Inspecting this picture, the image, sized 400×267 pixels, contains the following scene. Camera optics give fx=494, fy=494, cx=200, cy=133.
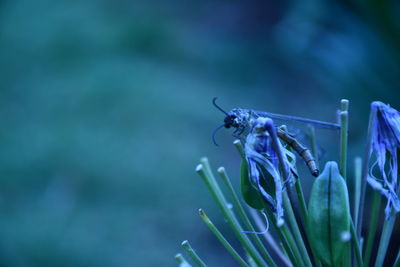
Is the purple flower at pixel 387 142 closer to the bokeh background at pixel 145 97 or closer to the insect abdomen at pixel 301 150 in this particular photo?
the insect abdomen at pixel 301 150

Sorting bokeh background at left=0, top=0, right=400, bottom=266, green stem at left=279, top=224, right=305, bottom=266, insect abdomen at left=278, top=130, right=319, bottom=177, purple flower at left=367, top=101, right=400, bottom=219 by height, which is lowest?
green stem at left=279, top=224, right=305, bottom=266

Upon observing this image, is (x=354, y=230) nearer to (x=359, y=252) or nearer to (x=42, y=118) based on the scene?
(x=359, y=252)

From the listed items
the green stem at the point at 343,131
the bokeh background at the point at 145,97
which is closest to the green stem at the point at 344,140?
the green stem at the point at 343,131

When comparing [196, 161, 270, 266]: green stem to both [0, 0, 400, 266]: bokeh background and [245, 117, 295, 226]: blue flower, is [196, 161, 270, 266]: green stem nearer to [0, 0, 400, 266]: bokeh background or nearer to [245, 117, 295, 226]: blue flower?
[245, 117, 295, 226]: blue flower

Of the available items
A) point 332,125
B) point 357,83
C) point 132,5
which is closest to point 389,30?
point 357,83

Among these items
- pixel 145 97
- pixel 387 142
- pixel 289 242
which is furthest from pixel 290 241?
pixel 145 97

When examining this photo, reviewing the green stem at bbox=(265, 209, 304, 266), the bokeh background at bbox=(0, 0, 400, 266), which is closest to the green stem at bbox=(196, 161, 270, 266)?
the green stem at bbox=(265, 209, 304, 266)

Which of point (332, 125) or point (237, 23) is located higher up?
point (237, 23)
